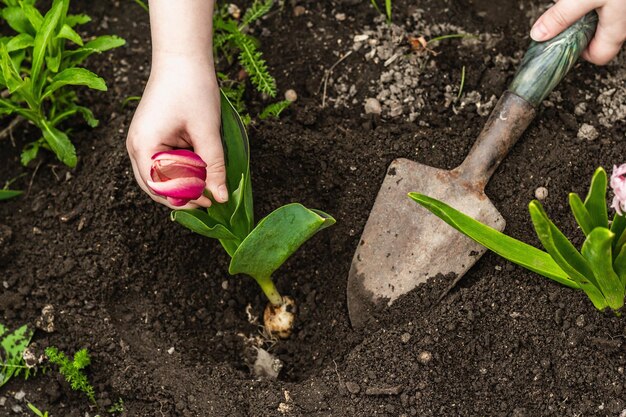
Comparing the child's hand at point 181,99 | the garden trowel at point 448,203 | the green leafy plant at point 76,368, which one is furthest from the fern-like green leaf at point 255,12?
the green leafy plant at point 76,368

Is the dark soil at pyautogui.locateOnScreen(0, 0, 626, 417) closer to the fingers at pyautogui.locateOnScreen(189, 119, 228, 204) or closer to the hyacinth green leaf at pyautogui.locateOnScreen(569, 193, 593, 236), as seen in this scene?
the hyacinth green leaf at pyautogui.locateOnScreen(569, 193, 593, 236)

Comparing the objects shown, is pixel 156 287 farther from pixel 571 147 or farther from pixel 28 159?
pixel 571 147

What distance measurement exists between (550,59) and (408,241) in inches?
21.5

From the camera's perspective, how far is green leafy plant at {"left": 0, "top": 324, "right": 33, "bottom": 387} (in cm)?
189

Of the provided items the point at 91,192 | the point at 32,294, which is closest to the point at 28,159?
the point at 91,192

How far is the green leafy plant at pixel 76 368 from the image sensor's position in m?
1.81

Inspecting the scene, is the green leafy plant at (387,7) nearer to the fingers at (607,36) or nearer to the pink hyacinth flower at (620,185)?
the fingers at (607,36)

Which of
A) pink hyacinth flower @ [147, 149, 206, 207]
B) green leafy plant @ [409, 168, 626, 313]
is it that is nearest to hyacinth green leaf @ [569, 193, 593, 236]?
green leafy plant @ [409, 168, 626, 313]

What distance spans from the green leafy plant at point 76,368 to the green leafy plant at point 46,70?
20.4 inches

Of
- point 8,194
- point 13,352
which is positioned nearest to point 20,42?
point 8,194

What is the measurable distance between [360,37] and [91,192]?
853 mm

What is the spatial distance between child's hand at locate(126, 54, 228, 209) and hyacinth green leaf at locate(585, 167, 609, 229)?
71 centimetres

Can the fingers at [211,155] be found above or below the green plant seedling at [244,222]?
above

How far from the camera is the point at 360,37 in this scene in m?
2.22
